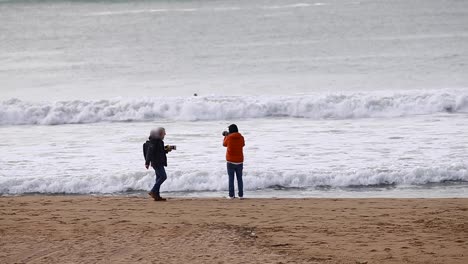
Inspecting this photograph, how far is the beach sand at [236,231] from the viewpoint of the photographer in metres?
12.1

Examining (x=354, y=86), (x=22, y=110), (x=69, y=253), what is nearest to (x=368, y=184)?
(x=69, y=253)

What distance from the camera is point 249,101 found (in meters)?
29.4

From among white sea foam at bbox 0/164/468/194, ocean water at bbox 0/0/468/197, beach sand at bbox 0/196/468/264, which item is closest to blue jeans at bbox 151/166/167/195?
beach sand at bbox 0/196/468/264

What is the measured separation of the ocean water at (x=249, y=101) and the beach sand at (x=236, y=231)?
6.99 ft

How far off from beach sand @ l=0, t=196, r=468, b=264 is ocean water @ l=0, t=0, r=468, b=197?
2.13 m

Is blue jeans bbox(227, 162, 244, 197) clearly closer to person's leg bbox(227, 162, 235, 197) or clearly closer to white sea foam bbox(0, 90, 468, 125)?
person's leg bbox(227, 162, 235, 197)

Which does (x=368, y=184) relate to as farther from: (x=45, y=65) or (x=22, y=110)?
(x=45, y=65)

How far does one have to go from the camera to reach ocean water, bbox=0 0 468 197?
720 inches

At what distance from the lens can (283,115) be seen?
28062mm

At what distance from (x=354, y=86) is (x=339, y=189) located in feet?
56.9

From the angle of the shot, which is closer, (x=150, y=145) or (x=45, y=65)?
(x=150, y=145)

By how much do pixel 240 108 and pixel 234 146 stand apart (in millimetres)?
12339

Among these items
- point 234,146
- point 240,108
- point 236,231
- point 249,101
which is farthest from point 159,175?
point 249,101

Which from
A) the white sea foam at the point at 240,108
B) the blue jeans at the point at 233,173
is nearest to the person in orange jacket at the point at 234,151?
the blue jeans at the point at 233,173
